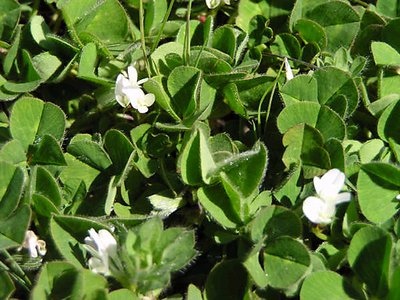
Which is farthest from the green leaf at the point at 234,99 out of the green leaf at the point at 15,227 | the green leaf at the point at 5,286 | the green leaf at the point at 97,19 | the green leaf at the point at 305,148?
the green leaf at the point at 5,286

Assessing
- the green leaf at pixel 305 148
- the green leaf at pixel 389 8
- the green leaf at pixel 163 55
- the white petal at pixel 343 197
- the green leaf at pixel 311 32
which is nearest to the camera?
the white petal at pixel 343 197

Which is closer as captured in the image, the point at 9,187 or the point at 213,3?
the point at 9,187

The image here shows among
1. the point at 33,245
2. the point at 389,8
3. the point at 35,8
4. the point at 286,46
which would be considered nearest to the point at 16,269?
the point at 33,245

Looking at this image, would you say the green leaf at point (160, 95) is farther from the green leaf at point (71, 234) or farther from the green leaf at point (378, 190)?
the green leaf at point (378, 190)

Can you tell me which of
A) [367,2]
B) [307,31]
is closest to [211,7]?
[307,31]

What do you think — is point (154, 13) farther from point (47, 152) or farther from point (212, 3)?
point (47, 152)
